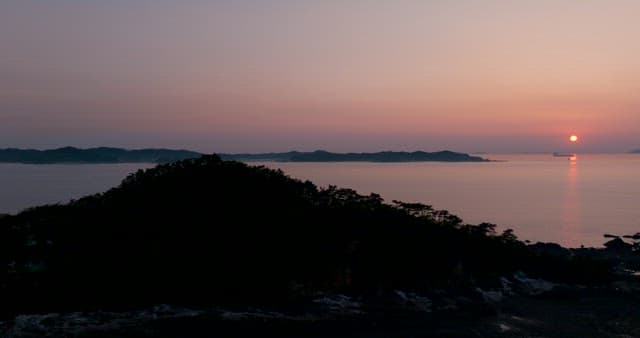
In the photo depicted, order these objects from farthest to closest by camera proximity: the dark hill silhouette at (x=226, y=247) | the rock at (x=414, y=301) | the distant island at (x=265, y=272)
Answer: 1. the rock at (x=414, y=301)
2. the dark hill silhouette at (x=226, y=247)
3. the distant island at (x=265, y=272)

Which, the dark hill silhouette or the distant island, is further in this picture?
the dark hill silhouette

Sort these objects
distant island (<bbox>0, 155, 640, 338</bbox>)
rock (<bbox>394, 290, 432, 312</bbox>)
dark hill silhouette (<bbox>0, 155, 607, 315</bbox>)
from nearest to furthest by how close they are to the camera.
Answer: distant island (<bbox>0, 155, 640, 338</bbox>), dark hill silhouette (<bbox>0, 155, 607, 315</bbox>), rock (<bbox>394, 290, 432, 312</bbox>)

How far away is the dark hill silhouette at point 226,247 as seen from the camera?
17.2m

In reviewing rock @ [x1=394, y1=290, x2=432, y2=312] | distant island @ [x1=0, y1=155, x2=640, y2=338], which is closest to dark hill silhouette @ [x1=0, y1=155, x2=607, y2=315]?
distant island @ [x1=0, y1=155, x2=640, y2=338]

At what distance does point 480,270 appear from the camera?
23844 millimetres

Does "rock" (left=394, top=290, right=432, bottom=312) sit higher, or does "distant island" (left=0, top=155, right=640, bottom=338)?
"distant island" (left=0, top=155, right=640, bottom=338)

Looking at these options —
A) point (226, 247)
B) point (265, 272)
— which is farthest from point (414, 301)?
point (226, 247)

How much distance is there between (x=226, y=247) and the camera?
19.2 m

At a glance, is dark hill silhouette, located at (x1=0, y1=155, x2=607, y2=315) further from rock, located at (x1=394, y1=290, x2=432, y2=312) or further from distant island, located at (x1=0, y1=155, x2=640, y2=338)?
rock, located at (x1=394, y1=290, x2=432, y2=312)

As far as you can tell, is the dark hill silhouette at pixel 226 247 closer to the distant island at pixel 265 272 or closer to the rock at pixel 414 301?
the distant island at pixel 265 272

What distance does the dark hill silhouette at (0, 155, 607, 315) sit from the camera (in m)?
17.2

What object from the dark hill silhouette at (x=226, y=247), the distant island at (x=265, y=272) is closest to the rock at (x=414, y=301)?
the distant island at (x=265, y=272)

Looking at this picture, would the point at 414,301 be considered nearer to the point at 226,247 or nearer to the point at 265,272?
the point at 265,272

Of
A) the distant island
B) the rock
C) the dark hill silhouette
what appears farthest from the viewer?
the rock
